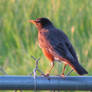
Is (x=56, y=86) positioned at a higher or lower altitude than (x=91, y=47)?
higher

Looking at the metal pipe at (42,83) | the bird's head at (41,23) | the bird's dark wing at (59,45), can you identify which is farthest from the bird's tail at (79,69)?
the bird's head at (41,23)

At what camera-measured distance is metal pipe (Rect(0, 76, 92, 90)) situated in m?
1.86

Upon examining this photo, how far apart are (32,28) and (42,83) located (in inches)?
164

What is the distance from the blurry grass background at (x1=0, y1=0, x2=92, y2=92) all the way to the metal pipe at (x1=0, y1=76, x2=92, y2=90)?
269cm

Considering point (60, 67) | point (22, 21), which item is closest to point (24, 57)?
point (60, 67)

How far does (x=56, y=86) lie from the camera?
6.28 ft

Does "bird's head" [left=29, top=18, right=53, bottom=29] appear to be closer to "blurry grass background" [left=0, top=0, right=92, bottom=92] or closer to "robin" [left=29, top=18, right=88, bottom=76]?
"robin" [left=29, top=18, right=88, bottom=76]

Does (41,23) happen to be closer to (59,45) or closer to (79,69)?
(59,45)

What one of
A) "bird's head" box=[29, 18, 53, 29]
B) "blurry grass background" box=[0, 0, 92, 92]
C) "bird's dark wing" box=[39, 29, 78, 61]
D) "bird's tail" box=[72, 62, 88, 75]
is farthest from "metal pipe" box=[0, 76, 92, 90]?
"blurry grass background" box=[0, 0, 92, 92]

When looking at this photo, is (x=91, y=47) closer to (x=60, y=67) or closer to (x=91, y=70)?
(x=91, y=70)

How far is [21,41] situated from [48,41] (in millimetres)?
2372

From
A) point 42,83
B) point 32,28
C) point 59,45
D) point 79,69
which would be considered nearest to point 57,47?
point 59,45

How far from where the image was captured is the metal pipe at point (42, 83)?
186cm

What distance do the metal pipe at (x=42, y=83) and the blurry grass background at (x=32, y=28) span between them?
2686 millimetres
